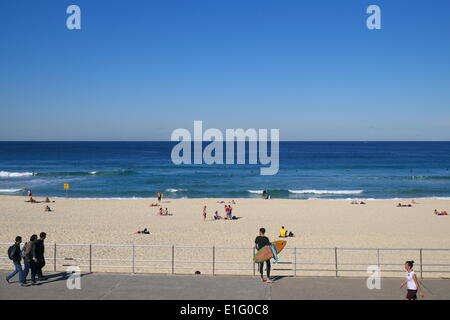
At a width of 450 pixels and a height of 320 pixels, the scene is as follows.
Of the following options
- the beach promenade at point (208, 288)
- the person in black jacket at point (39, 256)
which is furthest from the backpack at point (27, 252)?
the beach promenade at point (208, 288)

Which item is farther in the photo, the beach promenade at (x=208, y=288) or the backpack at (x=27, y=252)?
the backpack at (x=27, y=252)

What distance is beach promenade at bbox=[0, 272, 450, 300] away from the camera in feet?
28.1

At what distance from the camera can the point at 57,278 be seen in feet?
32.3

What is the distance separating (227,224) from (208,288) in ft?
59.8

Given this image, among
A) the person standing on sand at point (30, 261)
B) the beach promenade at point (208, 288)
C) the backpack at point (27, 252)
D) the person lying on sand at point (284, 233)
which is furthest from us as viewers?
the person lying on sand at point (284, 233)

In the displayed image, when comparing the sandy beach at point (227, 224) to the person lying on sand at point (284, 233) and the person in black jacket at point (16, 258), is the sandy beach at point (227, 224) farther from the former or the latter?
the person in black jacket at point (16, 258)

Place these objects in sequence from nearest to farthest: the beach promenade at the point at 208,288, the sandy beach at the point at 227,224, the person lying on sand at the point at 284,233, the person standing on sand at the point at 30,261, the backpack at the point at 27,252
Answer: the beach promenade at the point at 208,288 < the person standing on sand at the point at 30,261 < the backpack at the point at 27,252 < the sandy beach at the point at 227,224 < the person lying on sand at the point at 284,233

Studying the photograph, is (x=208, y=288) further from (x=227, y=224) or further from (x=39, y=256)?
(x=227, y=224)

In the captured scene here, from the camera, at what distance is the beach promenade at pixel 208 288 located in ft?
28.1

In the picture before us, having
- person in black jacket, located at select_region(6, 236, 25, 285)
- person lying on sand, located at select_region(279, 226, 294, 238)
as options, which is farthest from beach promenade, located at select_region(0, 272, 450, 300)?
person lying on sand, located at select_region(279, 226, 294, 238)

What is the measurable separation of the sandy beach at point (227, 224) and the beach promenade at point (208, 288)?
786 centimetres

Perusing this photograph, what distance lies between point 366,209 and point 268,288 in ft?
89.1

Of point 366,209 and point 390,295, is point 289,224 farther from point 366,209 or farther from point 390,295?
point 390,295

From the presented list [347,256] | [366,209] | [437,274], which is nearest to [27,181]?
[366,209]
